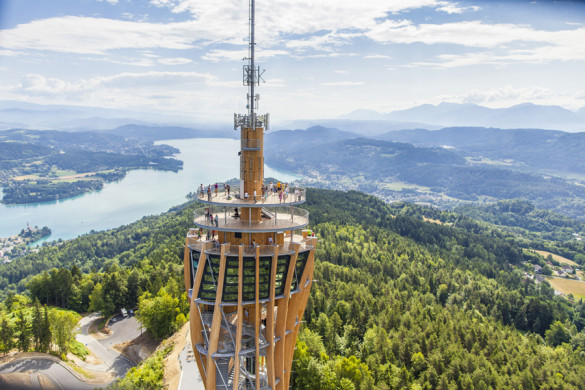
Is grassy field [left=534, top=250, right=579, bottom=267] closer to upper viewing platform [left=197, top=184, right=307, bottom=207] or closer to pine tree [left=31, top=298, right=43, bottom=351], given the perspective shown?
upper viewing platform [left=197, top=184, right=307, bottom=207]

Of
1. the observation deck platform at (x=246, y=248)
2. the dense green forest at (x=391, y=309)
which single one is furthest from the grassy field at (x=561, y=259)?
the observation deck platform at (x=246, y=248)

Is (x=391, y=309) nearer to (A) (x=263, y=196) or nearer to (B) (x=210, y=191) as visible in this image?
(A) (x=263, y=196)

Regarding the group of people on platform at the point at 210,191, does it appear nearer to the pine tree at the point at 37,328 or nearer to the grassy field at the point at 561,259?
the pine tree at the point at 37,328

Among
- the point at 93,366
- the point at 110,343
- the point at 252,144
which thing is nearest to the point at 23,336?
the point at 93,366

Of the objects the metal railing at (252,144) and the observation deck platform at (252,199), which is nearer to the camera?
the observation deck platform at (252,199)

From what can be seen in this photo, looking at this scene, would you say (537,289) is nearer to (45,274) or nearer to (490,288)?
(490,288)
